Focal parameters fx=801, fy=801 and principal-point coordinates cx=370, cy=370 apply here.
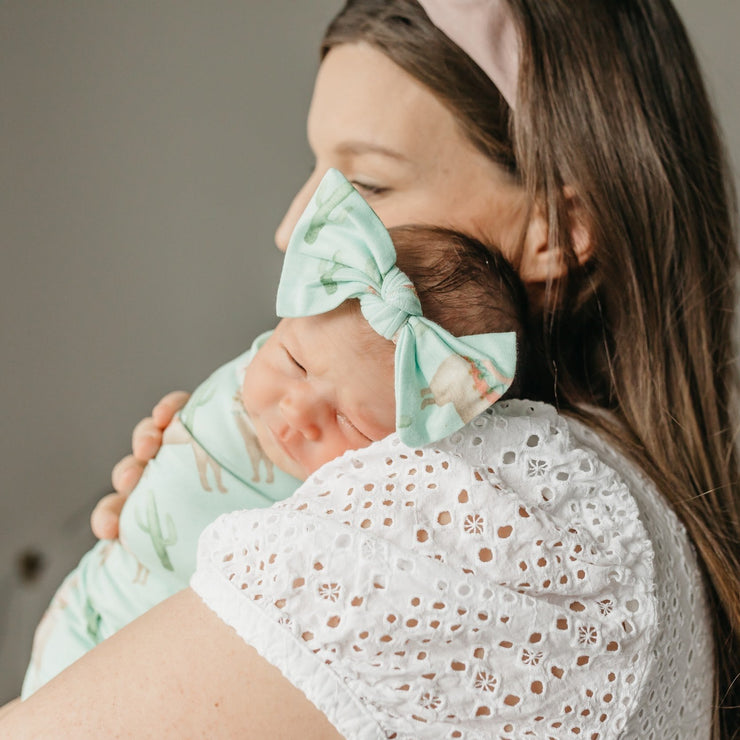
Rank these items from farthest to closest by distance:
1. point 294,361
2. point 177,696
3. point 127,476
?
point 127,476, point 294,361, point 177,696

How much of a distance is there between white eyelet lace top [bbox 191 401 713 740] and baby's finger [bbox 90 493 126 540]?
643 millimetres

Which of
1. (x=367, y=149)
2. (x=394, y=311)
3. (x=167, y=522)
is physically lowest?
(x=167, y=522)

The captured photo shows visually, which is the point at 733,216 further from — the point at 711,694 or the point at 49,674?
the point at 49,674

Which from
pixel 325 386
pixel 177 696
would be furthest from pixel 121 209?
pixel 177 696

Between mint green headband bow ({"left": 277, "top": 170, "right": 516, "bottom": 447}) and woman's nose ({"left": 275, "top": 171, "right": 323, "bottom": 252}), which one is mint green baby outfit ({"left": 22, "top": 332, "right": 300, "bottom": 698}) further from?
mint green headband bow ({"left": 277, "top": 170, "right": 516, "bottom": 447})

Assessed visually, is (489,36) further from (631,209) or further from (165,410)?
(165,410)

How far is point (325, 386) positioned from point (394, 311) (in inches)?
5.2

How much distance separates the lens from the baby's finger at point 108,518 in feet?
4.29

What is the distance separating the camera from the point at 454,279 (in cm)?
91

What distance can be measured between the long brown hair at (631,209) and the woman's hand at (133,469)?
2.10ft

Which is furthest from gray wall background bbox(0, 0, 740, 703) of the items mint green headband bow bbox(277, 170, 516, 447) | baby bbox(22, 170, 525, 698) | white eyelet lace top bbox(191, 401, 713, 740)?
white eyelet lace top bbox(191, 401, 713, 740)

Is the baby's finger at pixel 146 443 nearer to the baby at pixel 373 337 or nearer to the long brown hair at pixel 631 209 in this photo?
the baby at pixel 373 337

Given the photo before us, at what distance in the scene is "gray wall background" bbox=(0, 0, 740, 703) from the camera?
185cm

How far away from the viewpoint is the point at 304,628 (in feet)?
2.18
